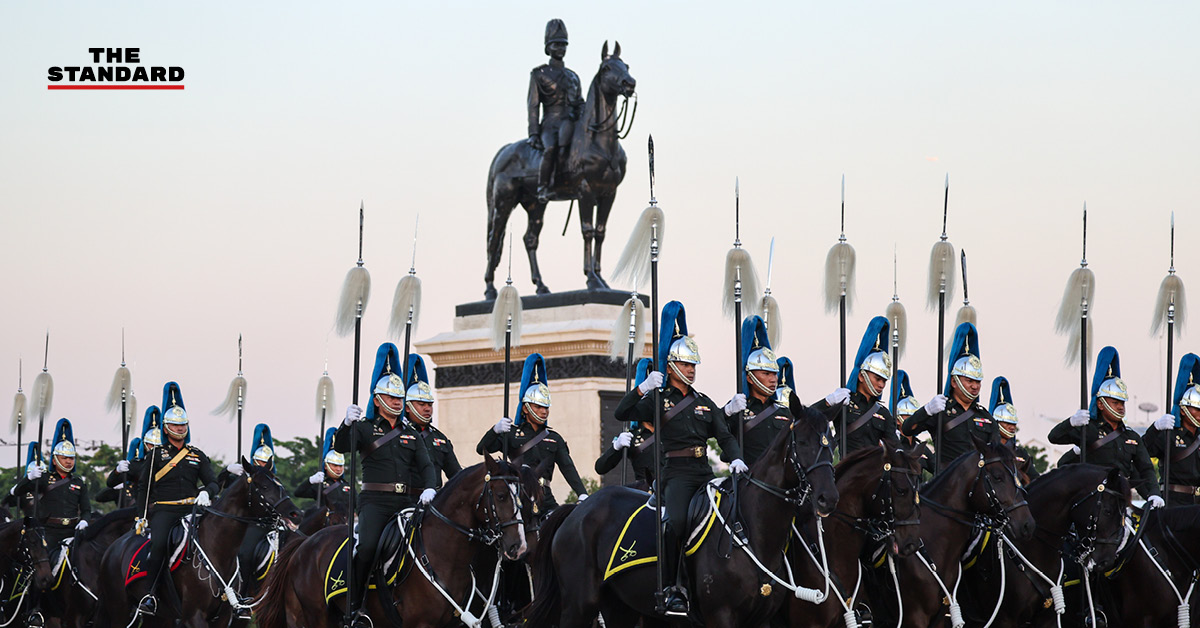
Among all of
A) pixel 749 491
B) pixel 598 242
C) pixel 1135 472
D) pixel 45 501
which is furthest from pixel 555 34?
pixel 749 491

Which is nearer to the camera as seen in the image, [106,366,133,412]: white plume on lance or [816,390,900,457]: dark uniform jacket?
[816,390,900,457]: dark uniform jacket

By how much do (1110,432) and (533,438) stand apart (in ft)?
18.9

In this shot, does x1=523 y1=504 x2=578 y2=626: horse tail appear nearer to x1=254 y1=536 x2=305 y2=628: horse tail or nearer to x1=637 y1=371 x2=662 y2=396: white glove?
x1=637 y1=371 x2=662 y2=396: white glove

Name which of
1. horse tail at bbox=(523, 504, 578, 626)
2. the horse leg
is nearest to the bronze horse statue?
the horse leg

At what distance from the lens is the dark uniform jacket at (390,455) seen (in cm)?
1678

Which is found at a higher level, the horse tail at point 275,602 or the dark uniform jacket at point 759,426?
the dark uniform jacket at point 759,426

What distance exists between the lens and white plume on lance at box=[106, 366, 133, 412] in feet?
88.6

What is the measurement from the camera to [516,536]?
50.2 ft

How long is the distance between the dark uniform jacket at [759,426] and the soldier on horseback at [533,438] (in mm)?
2871

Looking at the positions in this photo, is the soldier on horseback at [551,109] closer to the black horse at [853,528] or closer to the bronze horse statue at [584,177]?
the bronze horse statue at [584,177]

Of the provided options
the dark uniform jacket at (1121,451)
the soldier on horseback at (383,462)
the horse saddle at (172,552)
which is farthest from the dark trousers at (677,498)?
the horse saddle at (172,552)

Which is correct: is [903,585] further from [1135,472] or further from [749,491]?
[1135,472]

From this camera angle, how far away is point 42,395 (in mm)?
28297

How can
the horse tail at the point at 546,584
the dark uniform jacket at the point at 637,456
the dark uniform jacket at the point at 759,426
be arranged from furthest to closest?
the dark uniform jacket at the point at 637,456, the dark uniform jacket at the point at 759,426, the horse tail at the point at 546,584
